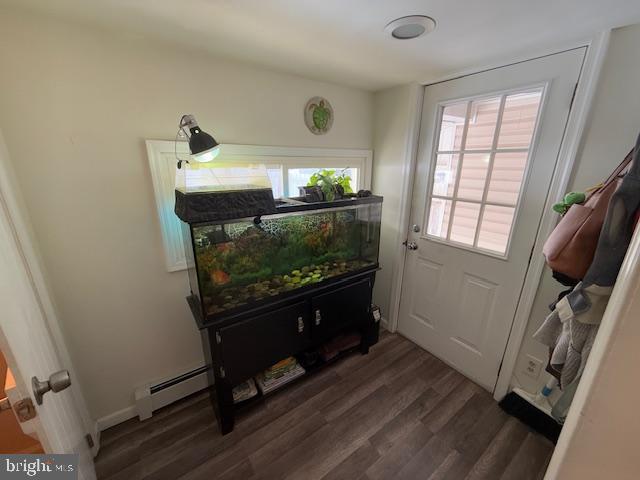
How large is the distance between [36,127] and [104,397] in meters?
1.42

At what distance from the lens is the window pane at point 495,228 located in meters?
1.50

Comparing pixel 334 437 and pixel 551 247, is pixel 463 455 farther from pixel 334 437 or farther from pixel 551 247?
pixel 551 247

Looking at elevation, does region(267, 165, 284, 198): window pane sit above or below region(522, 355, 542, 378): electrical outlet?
above

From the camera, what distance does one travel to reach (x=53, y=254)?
3.85 ft

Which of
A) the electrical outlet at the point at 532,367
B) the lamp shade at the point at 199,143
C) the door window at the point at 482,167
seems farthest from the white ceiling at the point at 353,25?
the electrical outlet at the point at 532,367

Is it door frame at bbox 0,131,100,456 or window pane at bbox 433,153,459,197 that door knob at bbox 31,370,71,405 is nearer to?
door frame at bbox 0,131,100,456

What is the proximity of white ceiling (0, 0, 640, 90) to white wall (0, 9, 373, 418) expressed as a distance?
124 mm

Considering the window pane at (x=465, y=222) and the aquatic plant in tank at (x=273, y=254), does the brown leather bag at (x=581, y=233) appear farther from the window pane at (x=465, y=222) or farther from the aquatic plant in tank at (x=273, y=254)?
the aquatic plant in tank at (x=273, y=254)

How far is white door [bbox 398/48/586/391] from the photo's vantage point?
131 cm

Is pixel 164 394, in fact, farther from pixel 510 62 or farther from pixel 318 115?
pixel 510 62

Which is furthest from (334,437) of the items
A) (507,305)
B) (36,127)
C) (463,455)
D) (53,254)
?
(36,127)


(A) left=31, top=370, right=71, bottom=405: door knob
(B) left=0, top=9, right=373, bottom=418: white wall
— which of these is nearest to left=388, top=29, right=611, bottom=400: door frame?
(B) left=0, top=9, right=373, bottom=418: white wall

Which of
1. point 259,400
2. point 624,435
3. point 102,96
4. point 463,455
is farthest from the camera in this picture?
point 259,400

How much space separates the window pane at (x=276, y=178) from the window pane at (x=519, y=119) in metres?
1.36
